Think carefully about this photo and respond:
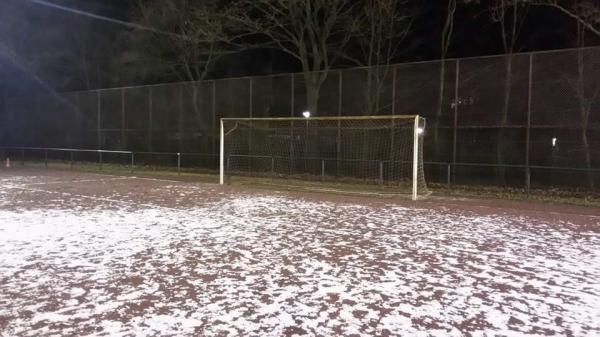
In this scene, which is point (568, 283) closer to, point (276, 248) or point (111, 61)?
point (276, 248)

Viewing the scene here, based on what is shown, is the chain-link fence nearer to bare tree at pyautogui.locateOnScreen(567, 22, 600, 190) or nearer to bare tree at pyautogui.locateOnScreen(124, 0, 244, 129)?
bare tree at pyautogui.locateOnScreen(567, 22, 600, 190)

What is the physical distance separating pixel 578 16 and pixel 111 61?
79.1 ft

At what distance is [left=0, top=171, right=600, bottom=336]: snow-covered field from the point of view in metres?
4.68

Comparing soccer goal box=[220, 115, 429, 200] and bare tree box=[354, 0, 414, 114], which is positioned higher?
bare tree box=[354, 0, 414, 114]

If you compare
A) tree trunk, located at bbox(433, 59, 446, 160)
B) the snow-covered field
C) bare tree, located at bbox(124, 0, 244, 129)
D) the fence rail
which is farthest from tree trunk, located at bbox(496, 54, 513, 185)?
bare tree, located at bbox(124, 0, 244, 129)

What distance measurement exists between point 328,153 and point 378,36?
5.01 meters

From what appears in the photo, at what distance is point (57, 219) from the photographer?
10.1 meters

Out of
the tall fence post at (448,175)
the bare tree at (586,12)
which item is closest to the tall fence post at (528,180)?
the tall fence post at (448,175)

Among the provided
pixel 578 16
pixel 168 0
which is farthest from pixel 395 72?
pixel 168 0

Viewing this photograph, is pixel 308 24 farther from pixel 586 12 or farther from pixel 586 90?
pixel 586 90

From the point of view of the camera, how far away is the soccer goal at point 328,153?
16.5m

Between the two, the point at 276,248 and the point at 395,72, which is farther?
the point at 395,72

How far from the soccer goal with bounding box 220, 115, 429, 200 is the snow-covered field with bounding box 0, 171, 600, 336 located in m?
5.10

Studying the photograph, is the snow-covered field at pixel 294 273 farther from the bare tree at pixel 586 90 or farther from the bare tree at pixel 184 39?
the bare tree at pixel 184 39
